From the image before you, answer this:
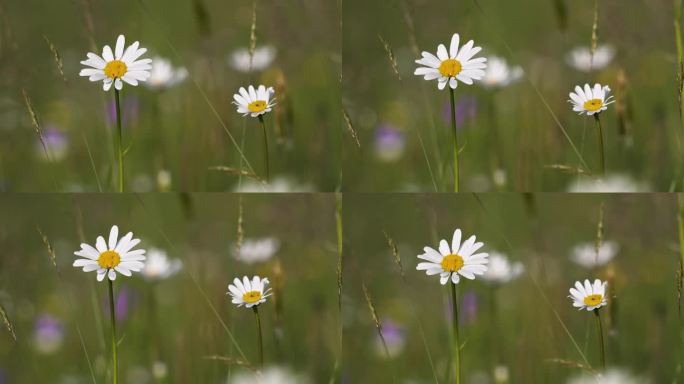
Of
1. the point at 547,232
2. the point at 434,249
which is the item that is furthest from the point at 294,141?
the point at 547,232

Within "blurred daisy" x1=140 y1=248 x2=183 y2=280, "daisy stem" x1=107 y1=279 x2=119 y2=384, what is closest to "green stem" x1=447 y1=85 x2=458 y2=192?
"blurred daisy" x1=140 y1=248 x2=183 y2=280

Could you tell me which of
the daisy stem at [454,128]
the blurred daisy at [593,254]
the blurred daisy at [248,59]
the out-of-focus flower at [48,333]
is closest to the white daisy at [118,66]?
the blurred daisy at [248,59]

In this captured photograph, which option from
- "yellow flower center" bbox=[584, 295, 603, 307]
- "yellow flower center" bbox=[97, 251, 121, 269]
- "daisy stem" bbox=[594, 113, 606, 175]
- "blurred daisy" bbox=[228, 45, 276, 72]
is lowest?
"yellow flower center" bbox=[584, 295, 603, 307]

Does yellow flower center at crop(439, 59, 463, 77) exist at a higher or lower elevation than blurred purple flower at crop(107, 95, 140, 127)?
higher

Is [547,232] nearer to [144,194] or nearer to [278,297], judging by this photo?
[278,297]

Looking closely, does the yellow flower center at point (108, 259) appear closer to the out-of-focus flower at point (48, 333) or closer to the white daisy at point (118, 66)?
the out-of-focus flower at point (48, 333)

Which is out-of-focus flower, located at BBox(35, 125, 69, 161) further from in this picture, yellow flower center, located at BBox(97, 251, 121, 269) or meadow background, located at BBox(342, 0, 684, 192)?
meadow background, located at BBox(342, 0, 684, 192)
